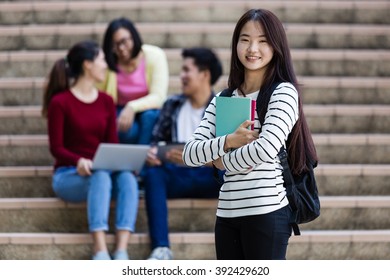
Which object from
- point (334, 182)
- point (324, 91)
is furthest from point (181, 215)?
point (324, 91)

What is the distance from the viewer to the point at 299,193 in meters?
2.90

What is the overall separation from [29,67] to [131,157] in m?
1.88

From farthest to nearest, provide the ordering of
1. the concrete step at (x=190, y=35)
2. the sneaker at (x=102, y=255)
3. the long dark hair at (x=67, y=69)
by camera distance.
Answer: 1. the concrete step at (x=190, y=35)
2. the long dark hair at (x=67, y=69)
3. the sneaker at (x=102, y=255)

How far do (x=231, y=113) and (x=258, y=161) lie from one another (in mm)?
191

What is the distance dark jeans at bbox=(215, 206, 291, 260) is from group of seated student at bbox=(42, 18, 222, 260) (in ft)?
5.63

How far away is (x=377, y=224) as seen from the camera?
4969mm

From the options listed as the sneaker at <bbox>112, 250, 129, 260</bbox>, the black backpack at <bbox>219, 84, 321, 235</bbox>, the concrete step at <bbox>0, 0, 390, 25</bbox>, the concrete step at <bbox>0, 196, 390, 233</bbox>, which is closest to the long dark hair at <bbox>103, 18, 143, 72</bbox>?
the concrete step at <bbox>0, 196, 390, 233</bbox>

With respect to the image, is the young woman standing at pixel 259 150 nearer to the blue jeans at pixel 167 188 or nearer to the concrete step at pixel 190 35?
the blue jeans at pixel 167 188

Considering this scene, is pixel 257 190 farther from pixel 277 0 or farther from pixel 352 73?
pixel 277 0

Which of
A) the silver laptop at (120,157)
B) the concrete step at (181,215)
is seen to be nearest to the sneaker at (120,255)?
the concrete step at (181,215)

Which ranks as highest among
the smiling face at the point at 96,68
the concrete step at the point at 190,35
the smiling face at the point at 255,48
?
the smiling face at the point at 255,48

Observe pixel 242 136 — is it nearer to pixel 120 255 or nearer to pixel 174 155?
pixel 120 255

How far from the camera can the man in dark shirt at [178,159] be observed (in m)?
4.68

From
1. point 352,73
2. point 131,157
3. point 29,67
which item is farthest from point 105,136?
point 352,73
